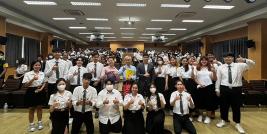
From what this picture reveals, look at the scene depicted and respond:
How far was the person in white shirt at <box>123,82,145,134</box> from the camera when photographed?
14.1ft

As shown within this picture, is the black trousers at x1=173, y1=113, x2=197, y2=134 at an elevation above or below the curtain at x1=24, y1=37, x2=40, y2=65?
below

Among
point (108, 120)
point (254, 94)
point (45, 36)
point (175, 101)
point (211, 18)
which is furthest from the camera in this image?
point (45, 36)

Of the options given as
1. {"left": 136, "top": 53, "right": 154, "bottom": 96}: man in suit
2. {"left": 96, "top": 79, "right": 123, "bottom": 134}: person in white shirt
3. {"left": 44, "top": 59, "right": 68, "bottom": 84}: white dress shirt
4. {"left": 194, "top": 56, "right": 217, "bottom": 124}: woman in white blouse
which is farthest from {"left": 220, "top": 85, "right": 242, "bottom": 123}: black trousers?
{"left": 44, "top": 59, "right": 68, "bottom": 84}: white dress shirt

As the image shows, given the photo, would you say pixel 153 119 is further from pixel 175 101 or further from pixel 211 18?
pixel 211 18

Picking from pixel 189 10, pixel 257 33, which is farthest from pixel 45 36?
pixel 257 33

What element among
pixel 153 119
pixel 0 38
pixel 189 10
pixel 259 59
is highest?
pixel 189 10

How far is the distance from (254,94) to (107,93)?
17.7 ft

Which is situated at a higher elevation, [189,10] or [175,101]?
[189,10]

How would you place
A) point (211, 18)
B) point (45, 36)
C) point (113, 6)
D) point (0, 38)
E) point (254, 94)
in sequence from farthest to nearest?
point (45, 36) < point (211, 18) < point (0, 38) < point (113, 6) < point (254, 94)

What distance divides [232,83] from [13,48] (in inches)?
490

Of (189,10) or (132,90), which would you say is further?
(189,10)

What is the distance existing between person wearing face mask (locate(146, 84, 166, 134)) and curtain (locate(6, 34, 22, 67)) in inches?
423

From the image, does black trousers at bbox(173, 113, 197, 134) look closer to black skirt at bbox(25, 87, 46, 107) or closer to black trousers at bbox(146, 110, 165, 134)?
black trousers at bbox(146, 110, 165, 134)

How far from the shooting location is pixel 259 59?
33.3ft
